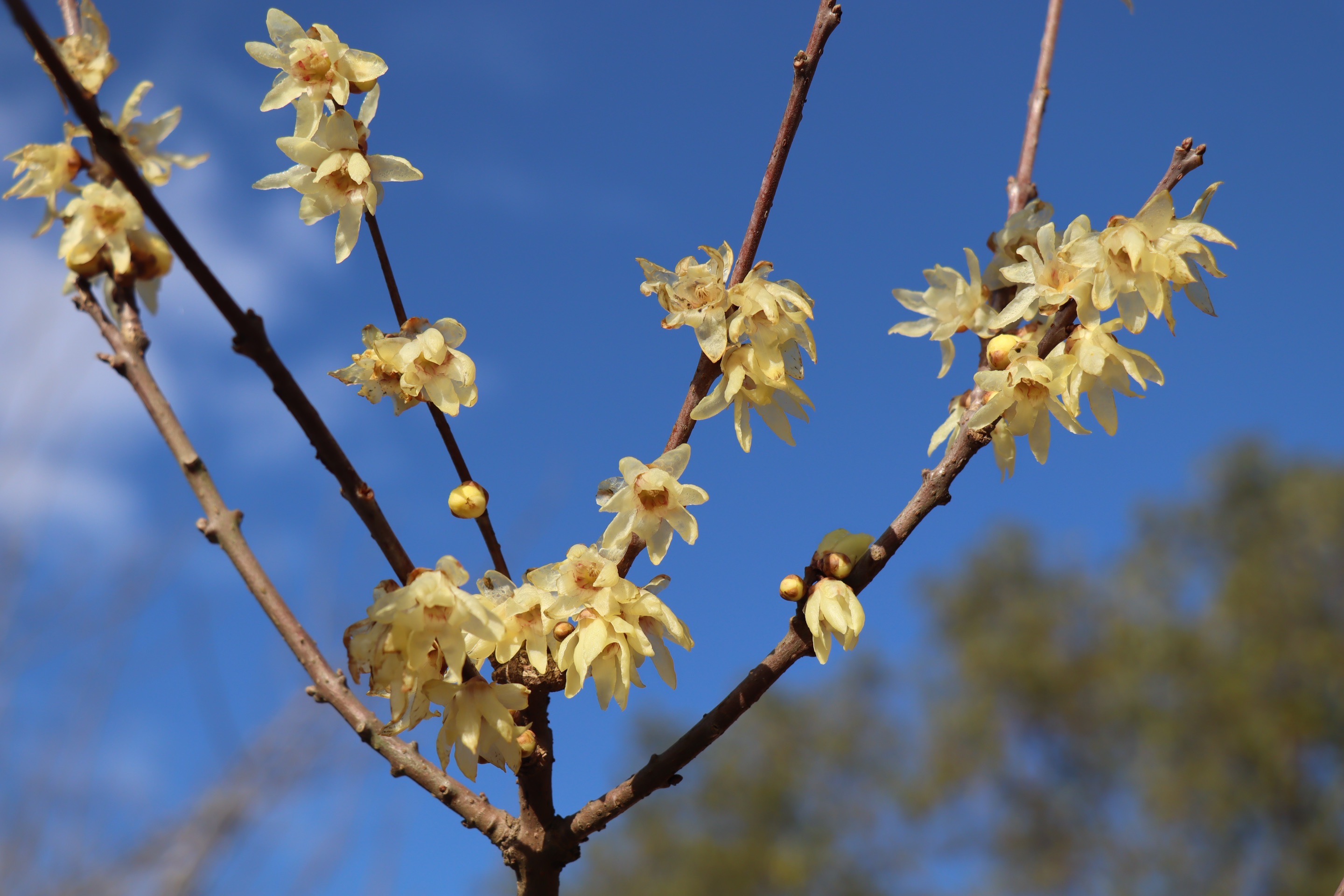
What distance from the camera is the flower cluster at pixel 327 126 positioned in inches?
51.6

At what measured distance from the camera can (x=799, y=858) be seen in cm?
1806

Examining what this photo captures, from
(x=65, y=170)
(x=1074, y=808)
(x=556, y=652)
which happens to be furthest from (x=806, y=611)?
(x=1074, y=808)

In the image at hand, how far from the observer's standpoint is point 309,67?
1.33 meters

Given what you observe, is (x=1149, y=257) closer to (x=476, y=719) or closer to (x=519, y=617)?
(x=519, y=617)

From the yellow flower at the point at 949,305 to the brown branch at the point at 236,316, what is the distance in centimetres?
96

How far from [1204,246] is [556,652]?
106 cm

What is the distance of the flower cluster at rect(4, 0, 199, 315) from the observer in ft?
5.06

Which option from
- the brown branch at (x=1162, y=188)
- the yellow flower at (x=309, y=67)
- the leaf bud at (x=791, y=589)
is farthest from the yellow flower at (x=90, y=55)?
the brown branch at (x=1162, y=188)

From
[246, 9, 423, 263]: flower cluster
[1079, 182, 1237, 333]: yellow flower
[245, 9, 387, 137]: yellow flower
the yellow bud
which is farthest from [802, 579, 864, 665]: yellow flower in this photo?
[245, 9, 387, 137]: yellow flower

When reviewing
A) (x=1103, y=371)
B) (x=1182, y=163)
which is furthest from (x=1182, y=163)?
(x=1103, y=371)

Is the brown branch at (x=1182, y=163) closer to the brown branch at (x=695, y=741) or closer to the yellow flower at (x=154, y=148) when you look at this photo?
the brown branch at (x=695, y=741)

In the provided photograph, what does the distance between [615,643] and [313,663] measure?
457 mm

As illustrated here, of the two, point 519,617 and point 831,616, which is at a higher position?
point 519,617

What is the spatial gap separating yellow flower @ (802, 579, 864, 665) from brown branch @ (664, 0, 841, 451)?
0.30m
